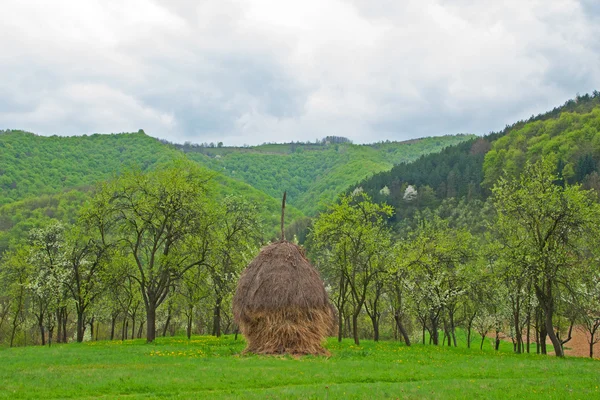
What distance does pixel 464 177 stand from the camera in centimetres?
12706

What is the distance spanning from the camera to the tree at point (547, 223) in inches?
1070

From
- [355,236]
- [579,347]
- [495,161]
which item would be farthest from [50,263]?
[495,161]

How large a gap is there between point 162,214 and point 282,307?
13.9 meters

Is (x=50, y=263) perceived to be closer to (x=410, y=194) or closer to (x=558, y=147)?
(x=558, y=147)

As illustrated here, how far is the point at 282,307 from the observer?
919 inches

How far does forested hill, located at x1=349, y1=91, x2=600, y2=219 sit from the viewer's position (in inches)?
3927

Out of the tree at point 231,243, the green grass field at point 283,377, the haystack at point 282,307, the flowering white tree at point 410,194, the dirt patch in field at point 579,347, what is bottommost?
the dirt patch in field at point 579,347

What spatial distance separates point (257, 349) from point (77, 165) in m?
142

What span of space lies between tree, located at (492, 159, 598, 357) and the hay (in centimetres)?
1273

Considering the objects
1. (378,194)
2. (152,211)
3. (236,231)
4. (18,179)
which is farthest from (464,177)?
(18,179)

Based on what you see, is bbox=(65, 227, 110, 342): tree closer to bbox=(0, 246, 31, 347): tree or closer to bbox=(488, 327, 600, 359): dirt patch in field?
bbox=(0, 246, 31, 347): tree

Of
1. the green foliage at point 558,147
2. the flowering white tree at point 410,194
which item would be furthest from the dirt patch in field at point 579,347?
the flowering white tree at point 410,194

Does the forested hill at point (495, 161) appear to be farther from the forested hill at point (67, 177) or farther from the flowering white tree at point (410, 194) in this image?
the forested hill at point (67, 177)

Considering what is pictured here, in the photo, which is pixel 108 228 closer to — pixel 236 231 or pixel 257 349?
pixel 236 231
